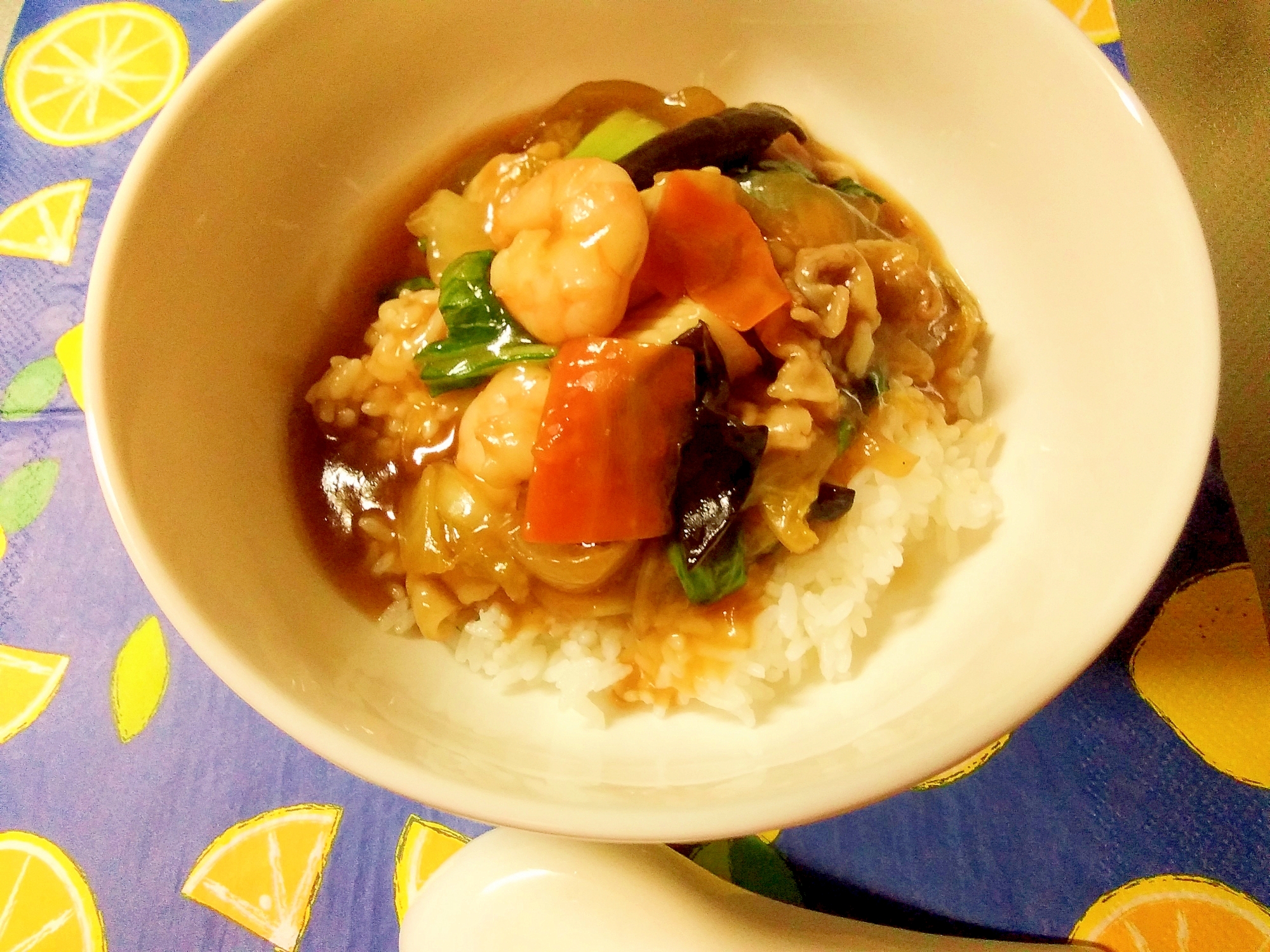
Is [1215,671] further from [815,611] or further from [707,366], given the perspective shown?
[707,366]

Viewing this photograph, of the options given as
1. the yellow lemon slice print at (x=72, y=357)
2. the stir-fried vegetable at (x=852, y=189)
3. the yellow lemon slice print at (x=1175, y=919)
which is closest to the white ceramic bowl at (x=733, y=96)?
the stir-fried vegetable at (x=852, y=189)

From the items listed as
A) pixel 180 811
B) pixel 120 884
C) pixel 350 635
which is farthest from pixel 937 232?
pixel 120 884

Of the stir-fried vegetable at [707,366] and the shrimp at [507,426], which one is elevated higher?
the stir-fried vegetable at [707,366]

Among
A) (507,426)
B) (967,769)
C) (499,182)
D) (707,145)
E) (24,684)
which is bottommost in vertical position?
(24,684)

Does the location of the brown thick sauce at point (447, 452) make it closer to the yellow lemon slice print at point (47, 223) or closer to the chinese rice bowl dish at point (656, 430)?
the chinese rice bowl dish at point (656, 430)

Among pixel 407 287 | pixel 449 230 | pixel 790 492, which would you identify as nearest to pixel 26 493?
pixel 407 287

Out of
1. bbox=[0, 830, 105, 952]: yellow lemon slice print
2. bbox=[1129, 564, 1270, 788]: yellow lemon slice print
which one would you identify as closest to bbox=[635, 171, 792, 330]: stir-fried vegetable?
bbox=[1129, 564, 1270, 788]: yellow lemon slice print
